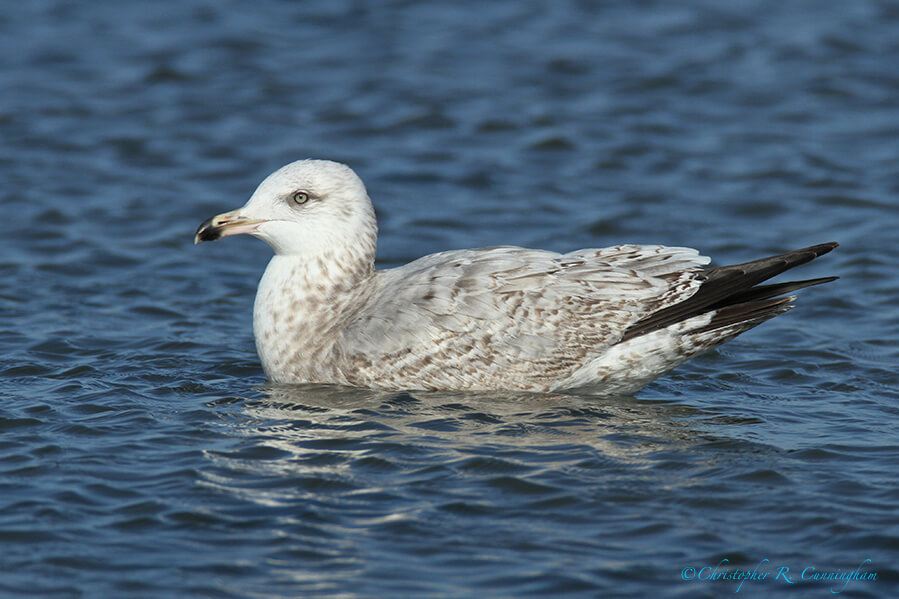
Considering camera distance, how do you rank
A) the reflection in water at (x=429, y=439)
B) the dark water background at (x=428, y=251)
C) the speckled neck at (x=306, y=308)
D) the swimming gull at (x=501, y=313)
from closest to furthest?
the dark water background at (x=428, y=251), the reflection in water at (x=429, y=439), the swimming gull at (x=501, y=313), the speckled neck at (x=306, y=308)

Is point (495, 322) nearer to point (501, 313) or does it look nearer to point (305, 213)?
point (501, 313)

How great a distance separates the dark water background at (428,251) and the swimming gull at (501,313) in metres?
0.22

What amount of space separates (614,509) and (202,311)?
5032 millimetres

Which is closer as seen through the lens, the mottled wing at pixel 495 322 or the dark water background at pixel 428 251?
the dark water background at pixel 428 251

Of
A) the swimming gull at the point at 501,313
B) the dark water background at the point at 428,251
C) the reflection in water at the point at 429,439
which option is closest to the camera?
the dark water background at the point at 428,251

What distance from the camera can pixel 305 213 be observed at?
8570 mm

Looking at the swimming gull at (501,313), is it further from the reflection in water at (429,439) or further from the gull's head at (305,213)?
the reflection in water at (429,439)

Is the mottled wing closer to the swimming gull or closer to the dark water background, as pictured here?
the swimming gull

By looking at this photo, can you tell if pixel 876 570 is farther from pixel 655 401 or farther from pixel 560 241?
pixel 560 241

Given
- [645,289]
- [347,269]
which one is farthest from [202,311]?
[645,289]

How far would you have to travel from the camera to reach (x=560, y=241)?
12.0 metres

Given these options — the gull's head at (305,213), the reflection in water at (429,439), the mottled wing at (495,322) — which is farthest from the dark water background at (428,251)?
the gull's head at (305,213)

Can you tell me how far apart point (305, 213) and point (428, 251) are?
3.42 meters

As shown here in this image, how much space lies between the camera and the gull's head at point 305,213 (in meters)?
8.41
